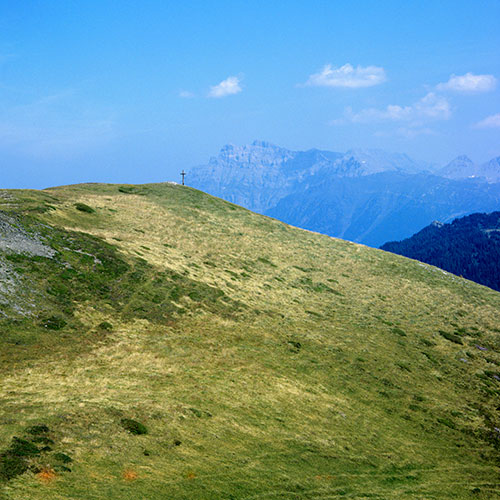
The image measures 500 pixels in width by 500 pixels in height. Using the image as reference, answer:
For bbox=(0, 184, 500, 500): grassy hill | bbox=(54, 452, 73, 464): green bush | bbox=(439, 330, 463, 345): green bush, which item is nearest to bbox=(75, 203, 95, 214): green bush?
bbox=(0, 184, 500, 500): grassy hill

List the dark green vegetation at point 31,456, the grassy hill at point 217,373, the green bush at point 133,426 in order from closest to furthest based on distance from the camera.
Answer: the dark green vegetation at point 31,456 → the grassy hill at point 217,373 → the green bush at point 133,426

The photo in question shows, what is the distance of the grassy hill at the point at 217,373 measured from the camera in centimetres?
2644

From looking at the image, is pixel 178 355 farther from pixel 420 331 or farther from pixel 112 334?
pixel 420 331

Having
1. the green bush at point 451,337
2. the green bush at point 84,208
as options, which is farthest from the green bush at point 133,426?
the green bush at point 84,208

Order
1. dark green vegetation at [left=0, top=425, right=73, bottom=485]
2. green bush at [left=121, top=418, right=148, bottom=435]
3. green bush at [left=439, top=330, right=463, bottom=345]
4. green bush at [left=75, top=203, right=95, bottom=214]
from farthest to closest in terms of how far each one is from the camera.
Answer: green bush at [left=75, top=203, right=95, bottom=214] → green bush at [left=439, top=330, right=463, bottom=345] → green bush at [left=121, top=418, right=148, bottom=435] → dark green vegetation at [left=0, top=425, right=73, bottom=485]

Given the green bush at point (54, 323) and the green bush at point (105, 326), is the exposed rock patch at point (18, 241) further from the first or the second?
the green bush at point (105, 326)

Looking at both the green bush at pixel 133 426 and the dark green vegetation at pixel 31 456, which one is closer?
the dark green vegetation at pixel 31 456

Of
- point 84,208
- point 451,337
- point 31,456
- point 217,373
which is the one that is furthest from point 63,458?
point 84,208

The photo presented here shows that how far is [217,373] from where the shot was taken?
4069 cm

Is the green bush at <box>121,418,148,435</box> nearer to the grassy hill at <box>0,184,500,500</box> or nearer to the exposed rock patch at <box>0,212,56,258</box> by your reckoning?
the grassy hill at <box>0,184,500,500</box>

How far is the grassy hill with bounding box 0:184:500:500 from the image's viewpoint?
2644 centimetres

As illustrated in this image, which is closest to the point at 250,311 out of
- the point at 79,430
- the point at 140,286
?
the point at 140,286

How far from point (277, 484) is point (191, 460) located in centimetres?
550

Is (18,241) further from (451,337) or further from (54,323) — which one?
(451,337)
